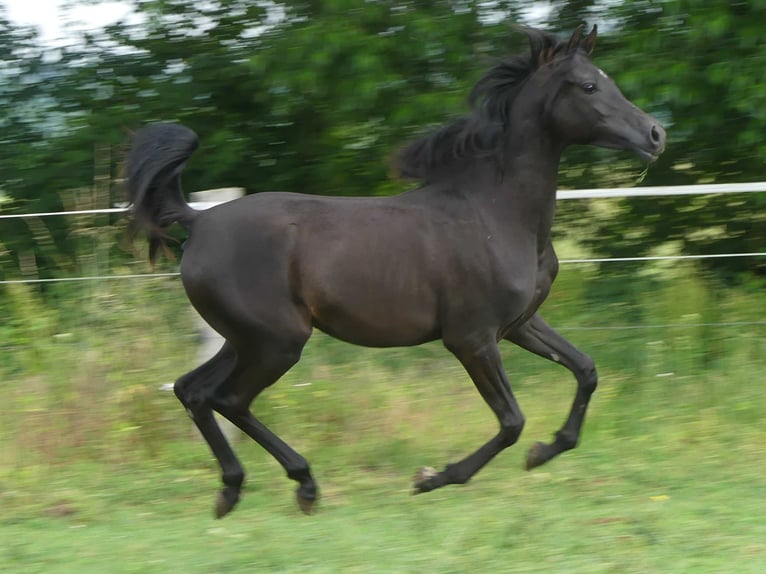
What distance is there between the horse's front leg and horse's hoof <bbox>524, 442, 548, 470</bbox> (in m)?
0.33

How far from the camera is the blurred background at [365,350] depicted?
446cm

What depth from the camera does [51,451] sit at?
18.2 ft

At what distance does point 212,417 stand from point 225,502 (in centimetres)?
39

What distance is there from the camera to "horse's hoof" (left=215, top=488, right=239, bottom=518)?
471 cm

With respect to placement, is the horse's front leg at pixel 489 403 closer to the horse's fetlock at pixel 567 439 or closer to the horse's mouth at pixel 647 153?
the horse's fetlock at pixel 567 439

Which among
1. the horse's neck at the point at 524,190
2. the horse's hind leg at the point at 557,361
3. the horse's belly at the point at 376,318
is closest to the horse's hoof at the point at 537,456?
the horse's hind leg at the point at 557,361

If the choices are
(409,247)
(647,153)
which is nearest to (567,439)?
(409,247)

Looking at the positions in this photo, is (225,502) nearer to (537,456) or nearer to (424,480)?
(424,480)

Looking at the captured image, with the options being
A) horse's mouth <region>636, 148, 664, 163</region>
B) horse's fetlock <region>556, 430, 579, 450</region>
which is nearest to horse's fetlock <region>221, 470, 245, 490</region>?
horse's fetlock <region>556, 430, 579, 450</region>

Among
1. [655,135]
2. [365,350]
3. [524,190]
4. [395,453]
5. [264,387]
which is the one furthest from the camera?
[365,350]

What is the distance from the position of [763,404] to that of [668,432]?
0.68 m

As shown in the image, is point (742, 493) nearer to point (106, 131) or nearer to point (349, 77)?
point (349, 77)

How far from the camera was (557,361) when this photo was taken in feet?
16.8

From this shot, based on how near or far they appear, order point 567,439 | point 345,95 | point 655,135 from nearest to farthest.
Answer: point 655,135 → point 567,439 → point 345,95
